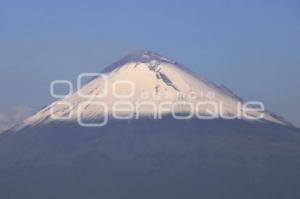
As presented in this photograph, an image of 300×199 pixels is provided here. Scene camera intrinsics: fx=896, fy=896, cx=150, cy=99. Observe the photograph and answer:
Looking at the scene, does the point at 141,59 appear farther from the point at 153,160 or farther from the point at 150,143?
the point at 153,160

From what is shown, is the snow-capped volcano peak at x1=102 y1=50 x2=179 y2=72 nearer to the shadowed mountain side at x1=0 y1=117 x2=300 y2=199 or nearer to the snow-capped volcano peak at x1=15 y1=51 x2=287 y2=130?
the snow-capped volcano peak at x1=15 y1=51 x2=287 y2=130

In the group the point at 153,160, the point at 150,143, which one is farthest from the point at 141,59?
the point at 153,160

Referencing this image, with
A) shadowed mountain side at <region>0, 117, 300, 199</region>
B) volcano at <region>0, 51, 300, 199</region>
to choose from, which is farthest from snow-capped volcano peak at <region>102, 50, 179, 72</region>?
shadowed mountain side at <region>0, 117, 300, 199</region>

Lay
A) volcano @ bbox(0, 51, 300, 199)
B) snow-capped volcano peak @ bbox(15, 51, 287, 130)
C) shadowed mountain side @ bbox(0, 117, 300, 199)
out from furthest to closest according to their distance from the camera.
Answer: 1. snow-capped volcano peak @ bbox(15, 51, 287, 130)
2. volcano @ bbox(0, 51, 300, 199)
3. shadowed mountain side @ bbox(0, 117, 300, 199)

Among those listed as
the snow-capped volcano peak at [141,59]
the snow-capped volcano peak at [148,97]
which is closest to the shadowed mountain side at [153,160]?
the snow-capped volcano peak at [148,97]

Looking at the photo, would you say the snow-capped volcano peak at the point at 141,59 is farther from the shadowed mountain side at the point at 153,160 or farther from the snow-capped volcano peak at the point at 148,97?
the shadowed mountain side at the point at 153,160
